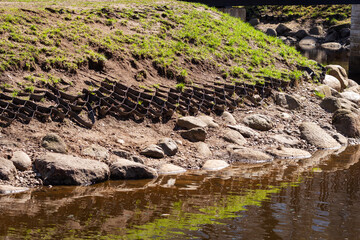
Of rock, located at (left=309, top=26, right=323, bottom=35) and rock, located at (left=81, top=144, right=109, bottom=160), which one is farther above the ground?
rock, located at (left=309, top=26, right=323, bottom=35)

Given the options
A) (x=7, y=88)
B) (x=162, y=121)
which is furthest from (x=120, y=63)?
(x=7, y=88)

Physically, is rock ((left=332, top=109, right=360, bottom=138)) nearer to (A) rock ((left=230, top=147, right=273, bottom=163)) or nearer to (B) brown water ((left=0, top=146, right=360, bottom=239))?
(A) rock ((left=230, top=147, right=273, bottom=163))

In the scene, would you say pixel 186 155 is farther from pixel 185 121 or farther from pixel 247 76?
pixel 247 76

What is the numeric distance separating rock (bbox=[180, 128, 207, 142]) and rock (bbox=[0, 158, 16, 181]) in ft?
13.1

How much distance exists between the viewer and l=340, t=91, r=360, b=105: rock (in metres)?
16.5

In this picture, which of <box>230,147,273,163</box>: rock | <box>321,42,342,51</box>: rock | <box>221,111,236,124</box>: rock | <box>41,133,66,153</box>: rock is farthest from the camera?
<box>321,42,342,51</box>: rock

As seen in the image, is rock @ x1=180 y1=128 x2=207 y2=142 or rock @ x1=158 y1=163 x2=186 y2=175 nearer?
rock @ x1=158 y1=163 x2=186 y2=175

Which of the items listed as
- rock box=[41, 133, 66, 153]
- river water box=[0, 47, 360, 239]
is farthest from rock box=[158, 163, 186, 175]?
rock box=[41, 133, 66, 153]

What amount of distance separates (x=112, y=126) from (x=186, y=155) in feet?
5.58

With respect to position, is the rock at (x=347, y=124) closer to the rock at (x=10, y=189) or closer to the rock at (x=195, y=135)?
the rock at (x=195, y=135)

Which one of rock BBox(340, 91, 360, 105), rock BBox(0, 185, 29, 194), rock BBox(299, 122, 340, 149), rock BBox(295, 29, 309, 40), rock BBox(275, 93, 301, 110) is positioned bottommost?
rock BBox(0, 185, 29, 194)

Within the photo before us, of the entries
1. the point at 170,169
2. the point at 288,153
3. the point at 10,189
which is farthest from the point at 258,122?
the point at 10,189

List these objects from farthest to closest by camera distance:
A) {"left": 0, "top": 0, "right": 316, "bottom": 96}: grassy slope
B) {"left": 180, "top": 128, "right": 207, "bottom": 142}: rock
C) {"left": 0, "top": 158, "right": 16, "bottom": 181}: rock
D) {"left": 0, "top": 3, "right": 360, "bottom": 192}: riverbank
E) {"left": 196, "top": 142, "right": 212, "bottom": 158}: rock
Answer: {"left": 0, "top": 0, "right": 316, "bottom": 96}: grassy slope
{"left": 180, "top": 128, "right": 207, "bottom": 142}: rock
{"left": 196, "top": 142, "right": 212, "bottom": 158}: rock
{"left": 0, "top": 3, "right": 360, "bottom": 192}: riverbank
{"left": 0, "top": 158, "right": 16, "bottom": 181}: rock

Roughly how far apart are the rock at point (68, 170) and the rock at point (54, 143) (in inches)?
14.7
